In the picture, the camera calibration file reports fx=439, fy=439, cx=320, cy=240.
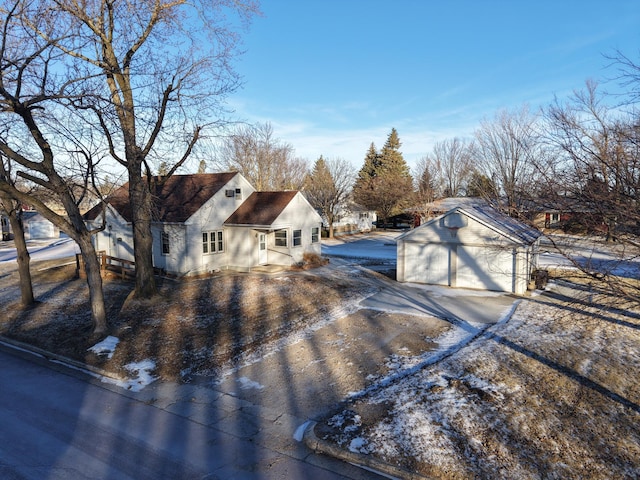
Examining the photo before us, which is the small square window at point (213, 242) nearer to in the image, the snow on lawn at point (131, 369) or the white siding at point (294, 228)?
the white siding at point (294, 228)

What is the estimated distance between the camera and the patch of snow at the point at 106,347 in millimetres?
10586

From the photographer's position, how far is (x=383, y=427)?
266 inches

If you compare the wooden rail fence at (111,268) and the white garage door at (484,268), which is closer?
the white garage door at (484,268)

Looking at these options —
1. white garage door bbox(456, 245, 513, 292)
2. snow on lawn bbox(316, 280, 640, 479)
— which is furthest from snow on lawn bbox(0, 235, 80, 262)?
snow on lawn bbox(316, 280, 640, 479)

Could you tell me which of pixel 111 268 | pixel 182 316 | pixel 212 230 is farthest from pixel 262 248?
pixel 182 316

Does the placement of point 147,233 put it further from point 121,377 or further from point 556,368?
point 556,368

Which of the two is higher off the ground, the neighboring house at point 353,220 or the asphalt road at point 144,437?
the neighboring house at point 353,220

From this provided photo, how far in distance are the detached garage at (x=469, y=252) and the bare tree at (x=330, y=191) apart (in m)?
23.7

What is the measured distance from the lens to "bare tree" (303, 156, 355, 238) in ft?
142

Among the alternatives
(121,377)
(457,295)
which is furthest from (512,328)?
(121,377)

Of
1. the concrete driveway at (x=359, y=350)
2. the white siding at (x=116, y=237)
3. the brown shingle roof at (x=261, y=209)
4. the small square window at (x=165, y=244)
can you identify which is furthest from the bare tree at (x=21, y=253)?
the concrete driveway at (x=359, y=350)

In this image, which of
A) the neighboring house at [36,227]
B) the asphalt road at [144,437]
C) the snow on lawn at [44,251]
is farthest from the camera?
the neighboring house at [36,227]

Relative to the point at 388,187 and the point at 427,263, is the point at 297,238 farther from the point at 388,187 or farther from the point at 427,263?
the point at 388,187

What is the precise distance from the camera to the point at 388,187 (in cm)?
5053
